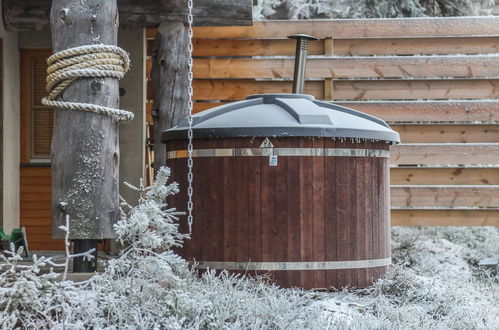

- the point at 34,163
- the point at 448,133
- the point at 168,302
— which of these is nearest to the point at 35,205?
the point at 34,163

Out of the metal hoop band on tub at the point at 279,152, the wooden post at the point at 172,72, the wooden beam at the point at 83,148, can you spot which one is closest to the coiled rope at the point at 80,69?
the wooden beam at the point at 83,148

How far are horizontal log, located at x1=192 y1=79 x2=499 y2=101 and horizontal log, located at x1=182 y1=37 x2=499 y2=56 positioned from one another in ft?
0.94

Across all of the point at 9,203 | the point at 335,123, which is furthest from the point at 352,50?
A: the point at 9,203

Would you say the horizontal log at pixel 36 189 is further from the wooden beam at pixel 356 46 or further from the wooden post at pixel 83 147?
the wooden post at pixel 83 147

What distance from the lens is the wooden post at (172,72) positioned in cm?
743

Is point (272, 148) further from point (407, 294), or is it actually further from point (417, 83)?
point (417, 83)

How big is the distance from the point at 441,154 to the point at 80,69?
4.67 metres

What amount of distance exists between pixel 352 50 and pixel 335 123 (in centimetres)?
301

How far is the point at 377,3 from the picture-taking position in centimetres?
1202

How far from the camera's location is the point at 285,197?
5.83 meters

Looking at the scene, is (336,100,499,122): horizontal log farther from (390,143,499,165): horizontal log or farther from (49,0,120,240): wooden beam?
(49,0,120,240): wooden beam

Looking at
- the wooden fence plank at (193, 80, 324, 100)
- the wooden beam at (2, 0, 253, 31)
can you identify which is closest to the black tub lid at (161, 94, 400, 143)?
the wooden beam at (2, 0, 253, 31)

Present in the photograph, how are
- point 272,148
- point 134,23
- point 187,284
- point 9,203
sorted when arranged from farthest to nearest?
point 9,203
point 134,23
point 272,148
point 187,284

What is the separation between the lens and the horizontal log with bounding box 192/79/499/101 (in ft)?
28.6
